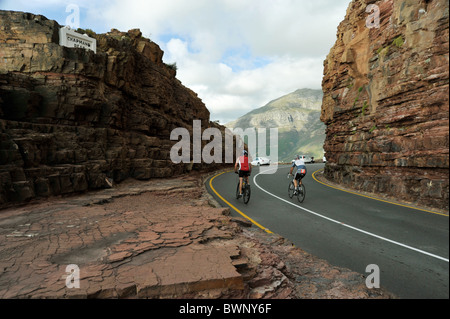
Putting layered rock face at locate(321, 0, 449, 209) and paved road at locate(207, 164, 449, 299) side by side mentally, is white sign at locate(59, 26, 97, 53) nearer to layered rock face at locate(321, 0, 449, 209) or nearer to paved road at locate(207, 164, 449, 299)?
layered rock face at locate(321, 0, 449, 209)

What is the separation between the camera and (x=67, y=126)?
11305 millimetres

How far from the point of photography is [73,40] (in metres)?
12.5

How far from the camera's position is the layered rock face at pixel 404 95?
66.6 inches

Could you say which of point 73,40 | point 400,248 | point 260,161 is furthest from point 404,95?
point 260,161

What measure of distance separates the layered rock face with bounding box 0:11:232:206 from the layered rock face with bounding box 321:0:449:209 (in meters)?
10.4

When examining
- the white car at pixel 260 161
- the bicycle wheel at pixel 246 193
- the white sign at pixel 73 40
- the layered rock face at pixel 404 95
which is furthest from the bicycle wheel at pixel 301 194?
the white car at pixel 260 161

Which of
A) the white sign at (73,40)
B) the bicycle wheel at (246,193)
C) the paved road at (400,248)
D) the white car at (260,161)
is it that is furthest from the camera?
the white car at (260,161)

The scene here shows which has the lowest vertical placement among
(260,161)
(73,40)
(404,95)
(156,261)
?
(156,261)

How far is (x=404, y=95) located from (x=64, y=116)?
13.0m

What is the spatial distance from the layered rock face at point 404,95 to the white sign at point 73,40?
45.7 feet

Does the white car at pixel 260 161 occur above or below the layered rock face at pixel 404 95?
below

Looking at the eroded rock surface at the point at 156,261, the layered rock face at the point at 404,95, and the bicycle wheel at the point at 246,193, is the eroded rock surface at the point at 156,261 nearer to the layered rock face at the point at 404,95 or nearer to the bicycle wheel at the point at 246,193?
the layered rock face at the point at 404,95

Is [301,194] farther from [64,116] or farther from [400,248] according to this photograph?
[64,116]
